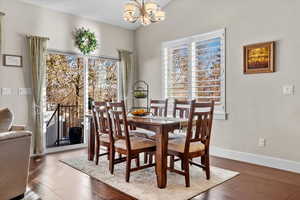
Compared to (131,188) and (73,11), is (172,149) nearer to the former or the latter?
(131,188)

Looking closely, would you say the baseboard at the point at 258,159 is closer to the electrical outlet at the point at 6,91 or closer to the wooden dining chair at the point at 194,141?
the wooden dining chair at the point at 194,141

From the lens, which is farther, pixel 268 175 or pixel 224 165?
pixel 224 165

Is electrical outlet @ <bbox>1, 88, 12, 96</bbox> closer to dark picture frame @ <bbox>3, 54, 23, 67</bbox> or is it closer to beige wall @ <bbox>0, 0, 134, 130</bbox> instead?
beige wall @ <bbox>0, 0, 134, 130</bbox>

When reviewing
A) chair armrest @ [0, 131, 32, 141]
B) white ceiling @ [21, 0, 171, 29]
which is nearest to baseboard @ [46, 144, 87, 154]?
chair armrest @ [0, 131, 32, 141]

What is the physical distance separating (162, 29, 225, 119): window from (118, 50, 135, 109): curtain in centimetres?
93

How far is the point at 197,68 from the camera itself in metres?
4.61

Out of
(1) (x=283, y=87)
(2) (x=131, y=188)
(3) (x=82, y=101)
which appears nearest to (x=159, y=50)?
(3) (x=82, y=101)

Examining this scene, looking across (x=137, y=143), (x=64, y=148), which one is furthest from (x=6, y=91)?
(x=137, y=143)

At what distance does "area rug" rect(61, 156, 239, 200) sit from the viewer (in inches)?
99.3

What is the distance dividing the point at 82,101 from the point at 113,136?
84.1 inches

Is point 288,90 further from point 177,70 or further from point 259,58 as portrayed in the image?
point 177,70

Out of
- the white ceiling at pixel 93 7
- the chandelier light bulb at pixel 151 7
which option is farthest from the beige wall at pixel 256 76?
the chandelier light bulb at pixel 151 7

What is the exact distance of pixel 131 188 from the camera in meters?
2.69

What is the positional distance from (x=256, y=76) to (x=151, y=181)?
2.36 meters
